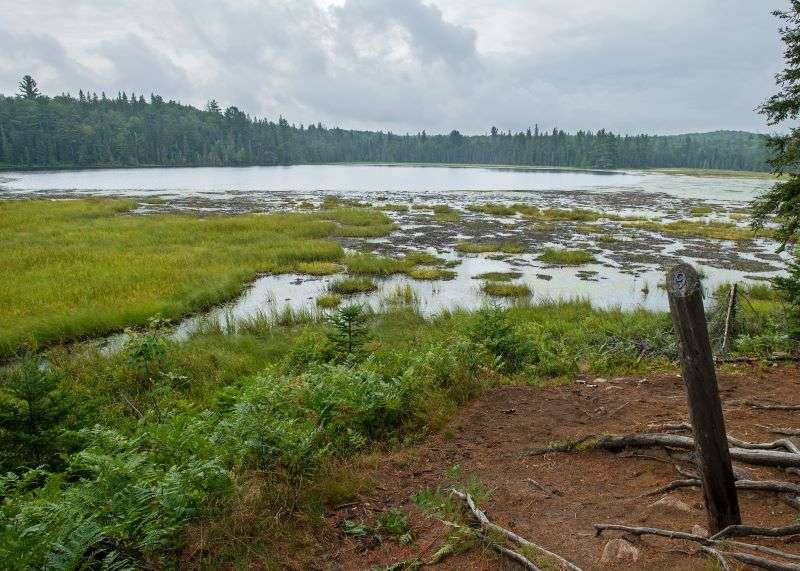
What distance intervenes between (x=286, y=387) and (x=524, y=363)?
5127mm

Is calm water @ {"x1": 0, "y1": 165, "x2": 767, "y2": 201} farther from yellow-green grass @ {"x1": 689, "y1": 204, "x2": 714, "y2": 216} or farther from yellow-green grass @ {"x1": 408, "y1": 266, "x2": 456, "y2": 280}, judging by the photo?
yellow-green grass @ {"x1": 408, "y1": 266, "x2": 456, "y2": 280}

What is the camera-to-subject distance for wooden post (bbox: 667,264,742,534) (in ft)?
13.0

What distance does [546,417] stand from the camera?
7.63 metres

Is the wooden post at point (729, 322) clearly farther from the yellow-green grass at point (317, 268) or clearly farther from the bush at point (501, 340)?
the yellow-green grass at point (317, 268)

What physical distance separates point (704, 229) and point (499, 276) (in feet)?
82.4

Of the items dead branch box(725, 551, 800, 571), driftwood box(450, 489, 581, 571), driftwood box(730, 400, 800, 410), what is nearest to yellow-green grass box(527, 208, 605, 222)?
driftwood box(730, 400, 800, 410)

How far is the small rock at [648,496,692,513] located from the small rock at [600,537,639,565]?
747 mm

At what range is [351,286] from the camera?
2250 cm

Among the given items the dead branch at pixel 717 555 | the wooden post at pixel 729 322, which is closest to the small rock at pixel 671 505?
the dead branch at pixel 717 555

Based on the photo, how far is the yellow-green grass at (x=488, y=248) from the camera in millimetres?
32156

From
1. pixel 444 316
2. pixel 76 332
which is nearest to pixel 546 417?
pixel 444 316

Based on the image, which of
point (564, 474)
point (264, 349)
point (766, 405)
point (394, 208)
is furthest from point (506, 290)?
point (394, 208)

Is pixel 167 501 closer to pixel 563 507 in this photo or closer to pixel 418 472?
pixel 418 472

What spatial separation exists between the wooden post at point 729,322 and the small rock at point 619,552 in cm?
823
